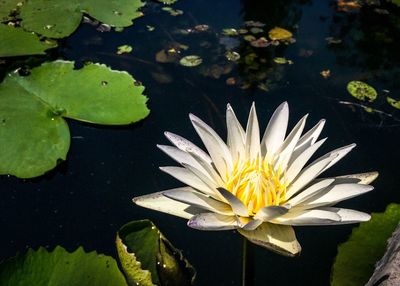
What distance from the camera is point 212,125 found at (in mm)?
3162

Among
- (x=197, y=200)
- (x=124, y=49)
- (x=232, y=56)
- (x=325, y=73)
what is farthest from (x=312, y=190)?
(x=124, y=49)

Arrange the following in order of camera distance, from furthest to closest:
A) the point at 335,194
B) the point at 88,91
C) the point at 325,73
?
the point at 325,73, the point at 88,91, the point at 335,194

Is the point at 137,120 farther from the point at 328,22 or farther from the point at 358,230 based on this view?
the point at 328,22

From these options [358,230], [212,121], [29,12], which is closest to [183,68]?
[212,121]

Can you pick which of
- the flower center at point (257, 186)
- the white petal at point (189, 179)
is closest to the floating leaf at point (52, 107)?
the white petal at point (189, 179)

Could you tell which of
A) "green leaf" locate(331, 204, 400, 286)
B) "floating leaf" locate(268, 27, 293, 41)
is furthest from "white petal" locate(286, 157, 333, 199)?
"floating leaf" locate(268, 27, 293, 41)

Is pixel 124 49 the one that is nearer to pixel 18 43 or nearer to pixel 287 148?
pixel 18 43

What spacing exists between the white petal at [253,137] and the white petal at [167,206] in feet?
1.11

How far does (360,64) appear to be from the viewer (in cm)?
387

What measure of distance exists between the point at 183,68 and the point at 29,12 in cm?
130

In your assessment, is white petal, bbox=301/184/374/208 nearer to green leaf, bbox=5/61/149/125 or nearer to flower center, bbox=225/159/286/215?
flower center, bbox=225/159/286/215

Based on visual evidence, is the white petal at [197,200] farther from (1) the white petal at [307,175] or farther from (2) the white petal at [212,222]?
(1) the white petal at [307,175]

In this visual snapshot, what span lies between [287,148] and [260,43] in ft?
7.34

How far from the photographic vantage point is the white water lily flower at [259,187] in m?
1.66
